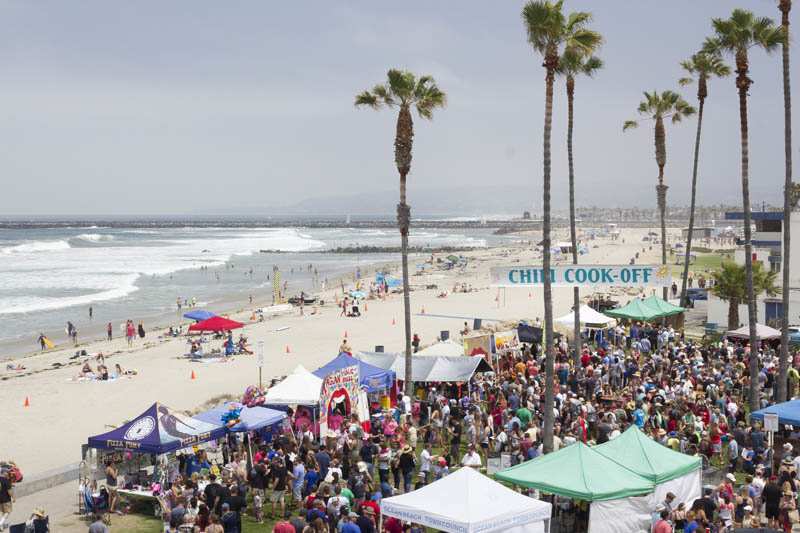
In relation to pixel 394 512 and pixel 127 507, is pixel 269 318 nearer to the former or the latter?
pixel 127 507

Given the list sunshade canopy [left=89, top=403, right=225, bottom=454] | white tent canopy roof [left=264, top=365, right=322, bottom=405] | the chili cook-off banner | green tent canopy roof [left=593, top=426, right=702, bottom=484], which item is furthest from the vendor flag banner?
green tent canopy roof [left=593, top=426, right=702, bottom=484]

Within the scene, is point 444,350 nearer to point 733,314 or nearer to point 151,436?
point 151,436

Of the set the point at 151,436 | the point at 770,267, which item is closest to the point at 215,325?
the point at 151,436

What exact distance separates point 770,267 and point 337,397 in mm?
28387

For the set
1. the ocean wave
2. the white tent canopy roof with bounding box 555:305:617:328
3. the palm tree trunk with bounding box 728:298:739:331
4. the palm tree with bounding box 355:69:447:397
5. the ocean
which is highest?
the palm tree with bounding box 355:69:447:397

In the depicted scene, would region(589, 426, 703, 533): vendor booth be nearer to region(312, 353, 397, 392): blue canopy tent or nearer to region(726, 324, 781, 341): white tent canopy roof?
region(312, 353, 397, 392): blue canopy tent

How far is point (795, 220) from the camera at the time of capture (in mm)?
35875

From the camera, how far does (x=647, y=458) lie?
1278 centimetres

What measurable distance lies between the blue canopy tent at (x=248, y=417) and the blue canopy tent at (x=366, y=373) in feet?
7.41

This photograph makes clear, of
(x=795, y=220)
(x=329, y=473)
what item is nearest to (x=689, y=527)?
(x=329, y=473)

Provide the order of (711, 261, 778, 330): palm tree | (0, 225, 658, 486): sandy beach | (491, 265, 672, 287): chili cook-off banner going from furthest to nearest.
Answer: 1. (711, 261, 778, 330): palm tree
2. (0, 225, 658, 486): sandy beach
3. (491, 265, 672, 287): chili cook-off banner

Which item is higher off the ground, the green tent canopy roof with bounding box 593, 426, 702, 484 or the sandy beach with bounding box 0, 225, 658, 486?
the green tent canopy roof with bounding box 593, 426, 702, 484

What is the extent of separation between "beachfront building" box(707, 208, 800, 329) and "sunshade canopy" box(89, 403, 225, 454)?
829 inches

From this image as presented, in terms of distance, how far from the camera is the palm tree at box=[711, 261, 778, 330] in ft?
104
